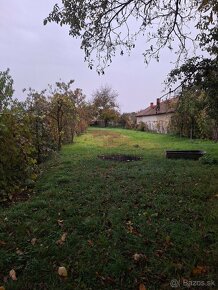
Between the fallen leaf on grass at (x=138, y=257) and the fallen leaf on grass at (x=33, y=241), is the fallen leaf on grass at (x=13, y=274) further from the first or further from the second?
the fallen leaf on grass at (x=138, y=257)

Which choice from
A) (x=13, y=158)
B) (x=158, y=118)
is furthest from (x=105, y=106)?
(x=13, y=158)

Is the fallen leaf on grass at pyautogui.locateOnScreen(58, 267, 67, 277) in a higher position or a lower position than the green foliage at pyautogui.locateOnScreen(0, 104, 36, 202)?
lower

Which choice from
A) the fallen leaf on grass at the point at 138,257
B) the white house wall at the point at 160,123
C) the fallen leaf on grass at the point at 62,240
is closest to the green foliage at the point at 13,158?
the fallen leaf on grass at the point at 62,240

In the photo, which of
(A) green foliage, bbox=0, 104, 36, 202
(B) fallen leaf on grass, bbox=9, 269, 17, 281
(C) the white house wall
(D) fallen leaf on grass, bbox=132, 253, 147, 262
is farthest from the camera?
(C) the white house wall

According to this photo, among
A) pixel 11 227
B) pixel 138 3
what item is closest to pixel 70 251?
pixel 11 227

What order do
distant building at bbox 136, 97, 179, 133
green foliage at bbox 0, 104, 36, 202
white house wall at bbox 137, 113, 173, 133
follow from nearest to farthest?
green foliage at bbox 0, 104, 36, 202
distant building at bbox 136, 97, 179, 133
white house wall at bbox 137, 113, 173, 133

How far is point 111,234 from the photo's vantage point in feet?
13.4

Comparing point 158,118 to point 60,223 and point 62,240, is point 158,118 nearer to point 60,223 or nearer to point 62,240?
point 60,223

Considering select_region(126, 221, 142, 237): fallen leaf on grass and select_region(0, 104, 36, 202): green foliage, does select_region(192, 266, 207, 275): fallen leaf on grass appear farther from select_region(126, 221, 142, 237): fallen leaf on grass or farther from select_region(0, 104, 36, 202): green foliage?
select_region(0, 104, 36, 202): green foliage

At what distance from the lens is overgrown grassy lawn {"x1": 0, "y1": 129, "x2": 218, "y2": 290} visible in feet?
10.5

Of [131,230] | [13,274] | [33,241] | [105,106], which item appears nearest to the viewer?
[13,274]

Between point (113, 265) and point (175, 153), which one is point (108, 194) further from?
point (175, 153)

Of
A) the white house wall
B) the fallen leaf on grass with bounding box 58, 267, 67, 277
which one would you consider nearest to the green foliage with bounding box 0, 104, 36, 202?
the fallen leaf on grass with bounding box 58, 267, 67, 277

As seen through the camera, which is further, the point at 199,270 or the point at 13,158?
the point at 13,158
